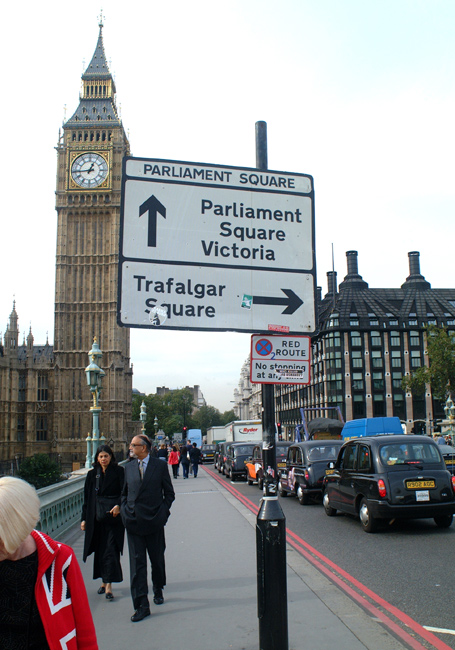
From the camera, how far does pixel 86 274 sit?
83500 millimetres

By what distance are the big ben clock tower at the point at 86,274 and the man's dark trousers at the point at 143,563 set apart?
75676 millimetres

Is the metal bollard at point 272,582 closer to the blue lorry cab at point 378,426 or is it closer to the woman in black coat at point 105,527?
the woman in black coat at point 105,527

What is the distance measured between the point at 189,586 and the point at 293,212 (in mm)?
4588

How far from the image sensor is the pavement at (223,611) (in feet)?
16.3

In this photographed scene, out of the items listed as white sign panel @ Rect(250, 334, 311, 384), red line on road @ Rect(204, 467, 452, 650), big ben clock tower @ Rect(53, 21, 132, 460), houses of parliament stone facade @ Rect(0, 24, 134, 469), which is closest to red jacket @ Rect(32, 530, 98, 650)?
white sign panel @ Rect(250, 334, 311, 384)

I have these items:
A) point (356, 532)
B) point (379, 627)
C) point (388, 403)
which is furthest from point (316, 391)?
point (379, 627)

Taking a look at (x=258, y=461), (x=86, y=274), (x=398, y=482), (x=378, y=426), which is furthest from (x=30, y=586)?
(x=86, y=274)

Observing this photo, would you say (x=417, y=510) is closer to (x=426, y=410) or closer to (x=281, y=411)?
(x=426, y=410)

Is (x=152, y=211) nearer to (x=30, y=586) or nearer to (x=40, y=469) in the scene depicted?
(x=30, y=586)

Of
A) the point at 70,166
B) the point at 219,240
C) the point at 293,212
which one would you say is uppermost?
the point at 70,166

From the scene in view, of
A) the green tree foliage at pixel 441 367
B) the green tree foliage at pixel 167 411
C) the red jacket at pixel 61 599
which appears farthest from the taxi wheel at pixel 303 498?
the green tree foliage at pixel 167 411

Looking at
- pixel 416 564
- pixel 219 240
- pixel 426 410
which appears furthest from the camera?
pixel 426 410

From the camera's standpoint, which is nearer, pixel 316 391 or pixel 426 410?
pixel 426 410

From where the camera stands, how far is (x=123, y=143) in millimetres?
86375
